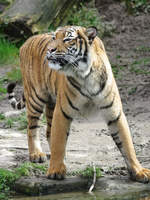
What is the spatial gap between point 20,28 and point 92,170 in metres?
5.73

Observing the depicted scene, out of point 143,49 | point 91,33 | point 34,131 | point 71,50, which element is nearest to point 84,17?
point 143,49

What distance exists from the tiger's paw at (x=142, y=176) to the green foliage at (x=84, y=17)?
6.67 meters

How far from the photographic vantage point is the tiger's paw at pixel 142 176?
5.05 metres

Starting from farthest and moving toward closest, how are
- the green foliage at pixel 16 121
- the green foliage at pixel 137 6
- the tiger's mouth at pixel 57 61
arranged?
the green foliage at pixel 137 6 < the green foliage at pixel 16 121 < the tiger's mouth at pixel 57 61

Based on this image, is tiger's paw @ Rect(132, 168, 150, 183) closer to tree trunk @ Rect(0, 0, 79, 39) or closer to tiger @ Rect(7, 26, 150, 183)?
tiger @ Rect(7, 26, 150, 183)

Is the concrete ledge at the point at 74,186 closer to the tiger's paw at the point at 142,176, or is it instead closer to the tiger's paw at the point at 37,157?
the tiger's paw at the point at 142,176

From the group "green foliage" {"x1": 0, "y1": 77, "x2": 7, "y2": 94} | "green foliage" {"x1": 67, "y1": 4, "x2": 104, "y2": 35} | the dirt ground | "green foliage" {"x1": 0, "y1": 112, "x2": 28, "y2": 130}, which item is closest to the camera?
the dirt ground

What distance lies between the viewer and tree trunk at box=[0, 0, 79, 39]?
10.3 m

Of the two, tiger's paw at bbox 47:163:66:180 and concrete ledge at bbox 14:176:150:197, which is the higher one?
tiger's paw at bbox 47:163:66:180

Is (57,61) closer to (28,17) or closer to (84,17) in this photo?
(28,17)

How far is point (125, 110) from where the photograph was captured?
806 cm

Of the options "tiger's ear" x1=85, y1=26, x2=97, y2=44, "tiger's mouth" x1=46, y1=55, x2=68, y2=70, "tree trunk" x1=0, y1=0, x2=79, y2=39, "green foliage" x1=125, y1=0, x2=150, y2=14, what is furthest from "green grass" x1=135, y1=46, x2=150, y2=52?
"tiger's mouth" x1=46, y1=55, x2=68, y2=70

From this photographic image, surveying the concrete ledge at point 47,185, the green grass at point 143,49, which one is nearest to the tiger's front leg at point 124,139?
the concrete ledge at point 47,185

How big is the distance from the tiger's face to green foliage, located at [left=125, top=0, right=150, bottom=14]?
27.4 ft
